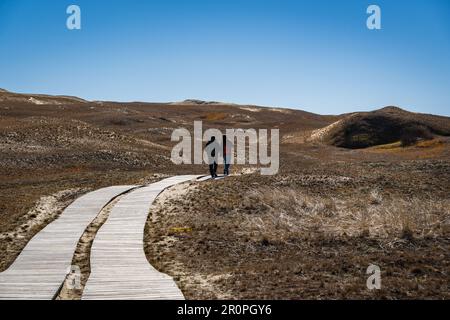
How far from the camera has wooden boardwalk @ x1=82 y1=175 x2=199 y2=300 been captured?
10.1 metres

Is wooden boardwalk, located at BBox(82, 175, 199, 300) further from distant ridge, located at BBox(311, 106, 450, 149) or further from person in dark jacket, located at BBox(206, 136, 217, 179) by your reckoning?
distant ridge, located at BBox(311, 106, 450, 149)

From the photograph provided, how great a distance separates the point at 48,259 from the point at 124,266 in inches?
93.7

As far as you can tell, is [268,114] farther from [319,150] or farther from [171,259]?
[171,259]

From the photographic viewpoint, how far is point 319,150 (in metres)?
58.3

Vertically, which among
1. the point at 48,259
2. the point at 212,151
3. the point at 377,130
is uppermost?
the point at 377,130

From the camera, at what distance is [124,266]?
1205cm

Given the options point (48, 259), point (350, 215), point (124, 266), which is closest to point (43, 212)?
point (48, 259)

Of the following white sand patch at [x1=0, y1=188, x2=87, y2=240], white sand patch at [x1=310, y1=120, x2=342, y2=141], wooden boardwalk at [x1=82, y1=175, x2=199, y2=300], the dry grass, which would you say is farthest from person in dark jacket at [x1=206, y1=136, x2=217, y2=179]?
white sand patch at [x1=310, y1=120, x2=342, y2=141]

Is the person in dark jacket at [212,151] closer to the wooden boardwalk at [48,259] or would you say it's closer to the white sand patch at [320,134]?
the wooden boardwalk at [48,259]

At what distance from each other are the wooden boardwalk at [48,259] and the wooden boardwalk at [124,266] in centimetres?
78

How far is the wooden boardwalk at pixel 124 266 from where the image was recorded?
1009cm

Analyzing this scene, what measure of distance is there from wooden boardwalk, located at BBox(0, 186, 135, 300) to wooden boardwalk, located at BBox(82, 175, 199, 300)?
78cm

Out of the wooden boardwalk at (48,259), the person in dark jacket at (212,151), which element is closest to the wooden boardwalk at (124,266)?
the wooden boardwalk at (48,259)

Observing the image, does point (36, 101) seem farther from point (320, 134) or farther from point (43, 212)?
point (43, 212)
